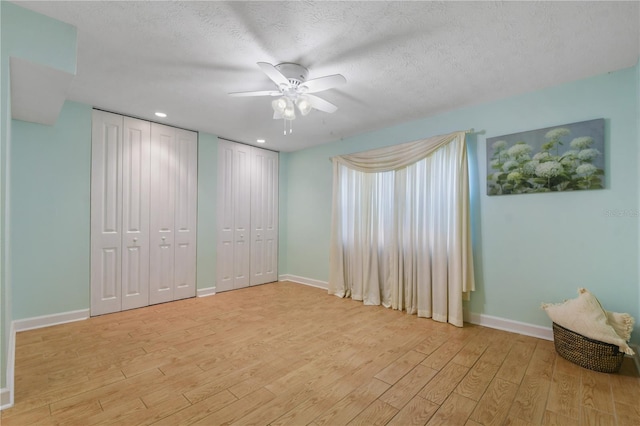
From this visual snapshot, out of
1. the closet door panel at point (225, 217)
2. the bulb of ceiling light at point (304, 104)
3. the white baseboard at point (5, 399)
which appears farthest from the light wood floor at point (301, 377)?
the bulb of ceiling light at point (304, 104)

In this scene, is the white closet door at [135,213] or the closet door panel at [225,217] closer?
the white closet door at [135,213]

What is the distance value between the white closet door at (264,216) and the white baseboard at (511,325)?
342 cm

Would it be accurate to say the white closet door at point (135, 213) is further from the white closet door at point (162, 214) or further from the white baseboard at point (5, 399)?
the white baseboard at point (5, 399)

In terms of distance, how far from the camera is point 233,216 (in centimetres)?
479

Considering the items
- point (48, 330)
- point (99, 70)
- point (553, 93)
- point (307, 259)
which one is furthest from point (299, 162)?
point (48, 330)

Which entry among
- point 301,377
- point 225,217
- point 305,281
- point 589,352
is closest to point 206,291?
point 225,217

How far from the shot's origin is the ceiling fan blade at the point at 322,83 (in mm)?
2126

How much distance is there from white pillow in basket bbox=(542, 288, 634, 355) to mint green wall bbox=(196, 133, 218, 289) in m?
4.39

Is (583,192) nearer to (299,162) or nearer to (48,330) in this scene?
(299,162)

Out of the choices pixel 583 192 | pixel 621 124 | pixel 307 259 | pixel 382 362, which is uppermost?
pixel 621 124

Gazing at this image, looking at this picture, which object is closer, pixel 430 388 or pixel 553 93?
pixel 430 388

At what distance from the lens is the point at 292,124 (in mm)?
3969

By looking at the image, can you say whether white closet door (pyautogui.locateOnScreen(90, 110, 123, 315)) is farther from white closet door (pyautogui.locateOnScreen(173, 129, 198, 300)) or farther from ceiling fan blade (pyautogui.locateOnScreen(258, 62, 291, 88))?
ceiling fan blade (pyautogui.locateOnScreen(258, 62, 291, 88))

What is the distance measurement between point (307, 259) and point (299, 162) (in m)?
1.90
